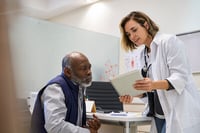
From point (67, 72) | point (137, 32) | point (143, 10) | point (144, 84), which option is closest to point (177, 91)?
point (144, 84)

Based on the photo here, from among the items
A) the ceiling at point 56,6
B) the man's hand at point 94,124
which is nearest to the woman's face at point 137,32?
the man's hand at point 94,124

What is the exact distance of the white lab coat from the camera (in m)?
1.26

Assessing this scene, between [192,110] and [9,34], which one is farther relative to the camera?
[192,110]

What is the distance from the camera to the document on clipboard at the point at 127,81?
1282 millimetres

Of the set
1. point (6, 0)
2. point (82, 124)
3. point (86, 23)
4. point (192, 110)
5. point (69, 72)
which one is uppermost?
point (86, 23)

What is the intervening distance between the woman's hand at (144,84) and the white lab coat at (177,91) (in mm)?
99

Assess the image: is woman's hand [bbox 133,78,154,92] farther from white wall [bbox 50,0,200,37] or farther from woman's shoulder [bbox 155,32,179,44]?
white wall [bbox 50,0,200,37]

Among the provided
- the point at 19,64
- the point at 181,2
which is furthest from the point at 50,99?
the point at 181,2

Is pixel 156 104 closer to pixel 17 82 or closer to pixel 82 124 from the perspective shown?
pixel 82 124

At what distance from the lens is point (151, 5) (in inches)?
113

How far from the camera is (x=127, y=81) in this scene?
4.35 feet

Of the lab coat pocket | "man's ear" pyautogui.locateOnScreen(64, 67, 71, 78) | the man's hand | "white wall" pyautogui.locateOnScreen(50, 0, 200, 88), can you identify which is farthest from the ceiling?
the lab coat pocket

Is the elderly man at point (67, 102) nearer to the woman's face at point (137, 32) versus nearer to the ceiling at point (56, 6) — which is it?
the woman's face at point (137, 32)

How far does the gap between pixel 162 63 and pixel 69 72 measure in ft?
1.85
